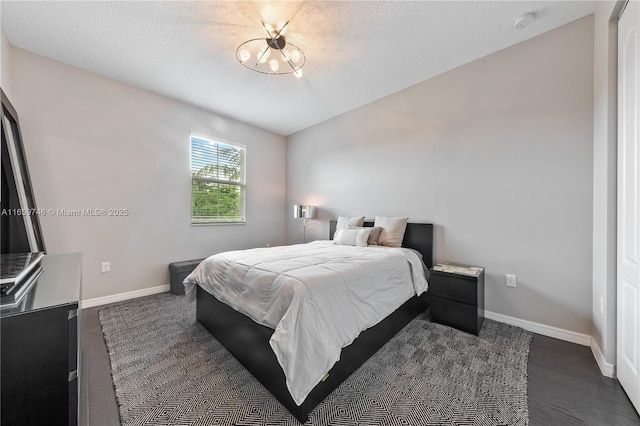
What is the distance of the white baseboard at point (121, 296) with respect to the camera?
2.91 m

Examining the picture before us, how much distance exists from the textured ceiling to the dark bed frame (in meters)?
2.41

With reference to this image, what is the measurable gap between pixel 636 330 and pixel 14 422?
2963 millimetres

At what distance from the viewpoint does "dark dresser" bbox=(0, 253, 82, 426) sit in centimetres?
86

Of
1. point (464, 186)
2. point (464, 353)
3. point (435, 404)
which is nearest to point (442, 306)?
point (464, 353)

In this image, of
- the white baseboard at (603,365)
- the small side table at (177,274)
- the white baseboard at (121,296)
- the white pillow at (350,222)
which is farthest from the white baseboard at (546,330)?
the white baseboard at (121,296)

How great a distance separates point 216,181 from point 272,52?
91.8 inches

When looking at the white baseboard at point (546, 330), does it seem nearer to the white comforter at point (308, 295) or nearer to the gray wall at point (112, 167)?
the white comforter at point (308, 295)

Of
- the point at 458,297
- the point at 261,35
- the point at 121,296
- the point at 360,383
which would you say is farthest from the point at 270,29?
the point at 121,296

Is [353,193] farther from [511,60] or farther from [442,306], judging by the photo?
[511,60]

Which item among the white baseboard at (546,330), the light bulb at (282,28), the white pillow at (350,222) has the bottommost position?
the white baseboard at (546,330)

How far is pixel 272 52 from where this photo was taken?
8.17 ft

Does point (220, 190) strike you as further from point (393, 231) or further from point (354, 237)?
point (393, 231)

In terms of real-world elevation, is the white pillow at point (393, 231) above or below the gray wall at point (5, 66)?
below

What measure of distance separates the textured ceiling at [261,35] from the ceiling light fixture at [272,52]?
0.25 feet
